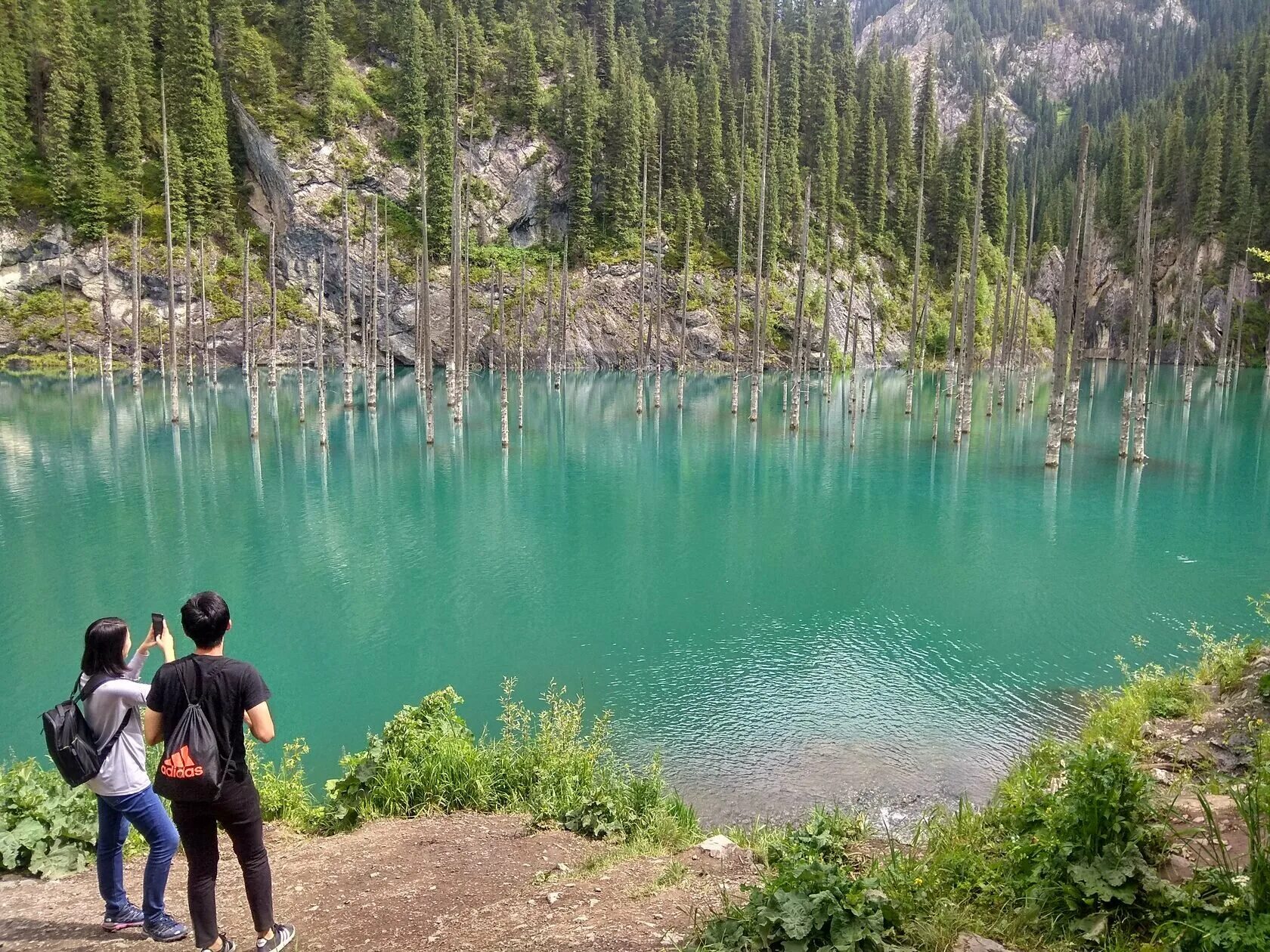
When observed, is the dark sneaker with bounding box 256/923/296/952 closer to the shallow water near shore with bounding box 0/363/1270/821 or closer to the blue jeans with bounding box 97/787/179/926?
the blue jeans with bounding box 97/787/179/926

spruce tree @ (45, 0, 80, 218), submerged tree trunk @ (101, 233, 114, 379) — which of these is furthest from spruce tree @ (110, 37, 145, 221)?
submerged tree trunk @ (101, 233, 114, 379)

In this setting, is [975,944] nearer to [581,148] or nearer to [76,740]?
[76,740]

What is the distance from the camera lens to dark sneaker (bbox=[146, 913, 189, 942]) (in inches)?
205

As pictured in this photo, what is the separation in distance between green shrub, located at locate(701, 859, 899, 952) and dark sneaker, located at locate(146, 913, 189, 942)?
360 cm

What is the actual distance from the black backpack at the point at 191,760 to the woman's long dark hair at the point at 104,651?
1029 millimetres

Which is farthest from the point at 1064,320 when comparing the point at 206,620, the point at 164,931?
the point at 164,931

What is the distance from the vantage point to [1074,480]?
3012 centimetres

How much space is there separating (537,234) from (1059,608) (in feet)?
248

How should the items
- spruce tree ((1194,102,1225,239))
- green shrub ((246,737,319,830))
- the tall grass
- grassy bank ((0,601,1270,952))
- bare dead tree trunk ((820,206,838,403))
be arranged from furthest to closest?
spruce tree ((1194,102,1225,239))
bare dead tree trunk ((820,206,838,403))
green shrub ((246,737,319,830))
the tall grass
grassy bank ((0,601,1270,952))

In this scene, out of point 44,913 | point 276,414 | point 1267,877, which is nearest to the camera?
point 1267,877

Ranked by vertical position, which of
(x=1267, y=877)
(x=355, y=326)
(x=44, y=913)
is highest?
(x=355, y=326)

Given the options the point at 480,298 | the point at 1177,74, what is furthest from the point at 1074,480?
the point at 1177,74

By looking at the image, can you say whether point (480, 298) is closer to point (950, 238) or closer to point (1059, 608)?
point (950, 238)

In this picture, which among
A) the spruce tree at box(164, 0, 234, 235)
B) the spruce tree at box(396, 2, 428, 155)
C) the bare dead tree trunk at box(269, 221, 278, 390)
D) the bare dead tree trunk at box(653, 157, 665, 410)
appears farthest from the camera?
the spruce tree at box(396, 2, 428, 155)
